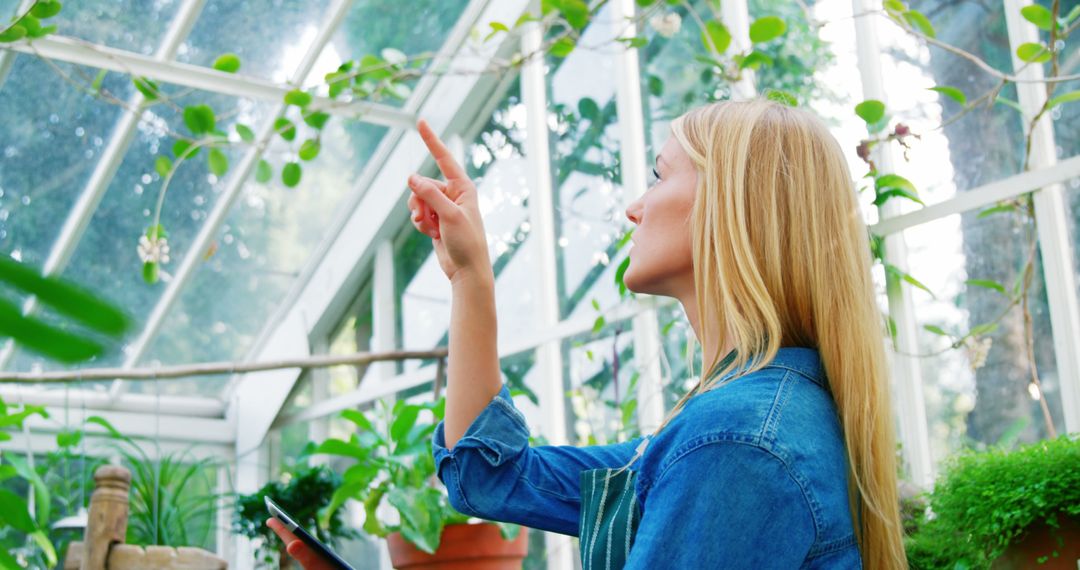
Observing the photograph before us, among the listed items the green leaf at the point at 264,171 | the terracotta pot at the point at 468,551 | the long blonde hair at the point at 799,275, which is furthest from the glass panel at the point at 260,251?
the long blonde hair at the point at 799,275

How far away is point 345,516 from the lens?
475 centimetres

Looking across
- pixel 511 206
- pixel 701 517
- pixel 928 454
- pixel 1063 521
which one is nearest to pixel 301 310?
pixel 511 206

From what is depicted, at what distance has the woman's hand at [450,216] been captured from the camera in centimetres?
133

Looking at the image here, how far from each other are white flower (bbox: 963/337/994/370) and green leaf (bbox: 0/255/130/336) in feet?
8.18

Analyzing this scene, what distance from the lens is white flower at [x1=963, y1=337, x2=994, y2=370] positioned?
2469 millimetres

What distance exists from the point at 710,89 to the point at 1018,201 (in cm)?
→ 121

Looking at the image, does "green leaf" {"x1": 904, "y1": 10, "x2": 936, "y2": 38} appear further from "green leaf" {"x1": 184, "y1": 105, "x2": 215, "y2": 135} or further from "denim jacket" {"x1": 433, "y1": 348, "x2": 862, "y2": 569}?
"green leaf" {"x1": 184, "y1": 105, "x2": 215, "y2": 135}

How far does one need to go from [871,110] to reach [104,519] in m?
2.06

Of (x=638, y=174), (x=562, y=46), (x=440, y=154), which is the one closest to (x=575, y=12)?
(x=562, y=46)

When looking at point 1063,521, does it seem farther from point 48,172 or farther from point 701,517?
point 48,172

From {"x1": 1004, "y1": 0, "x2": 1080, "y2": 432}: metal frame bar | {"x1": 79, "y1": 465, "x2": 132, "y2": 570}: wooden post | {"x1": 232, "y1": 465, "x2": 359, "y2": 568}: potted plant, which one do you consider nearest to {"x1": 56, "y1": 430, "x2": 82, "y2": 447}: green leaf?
{"x1": 232, "y1": 465, "x2": 359, "y2": 568}: potted plant

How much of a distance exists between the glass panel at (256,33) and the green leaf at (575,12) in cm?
146

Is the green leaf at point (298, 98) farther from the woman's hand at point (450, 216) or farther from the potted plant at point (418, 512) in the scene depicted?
the woman's hand at point (450, 216)

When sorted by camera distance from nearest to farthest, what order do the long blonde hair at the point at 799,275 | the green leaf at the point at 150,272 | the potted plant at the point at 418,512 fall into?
1. the long blonde hair at the point at 799,275
2. the potted plant at the point at 418,512
3. the green leaf at the point at 150,272
